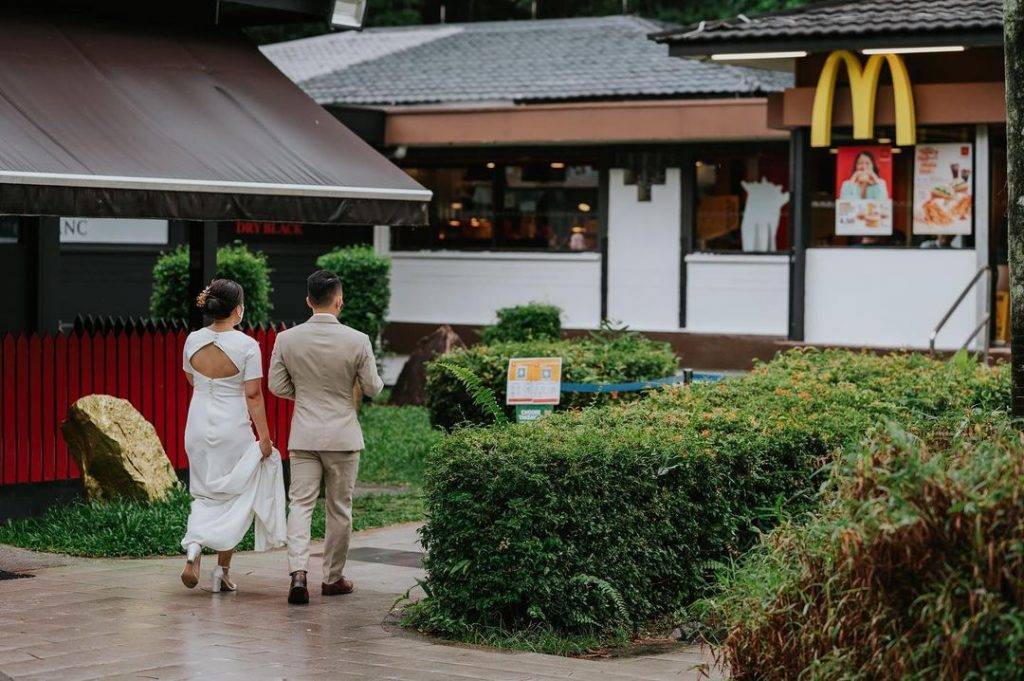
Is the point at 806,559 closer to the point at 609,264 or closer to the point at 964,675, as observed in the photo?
the point at 964,675

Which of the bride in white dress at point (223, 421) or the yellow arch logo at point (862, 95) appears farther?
the yellow arch logo at point (862, 95)

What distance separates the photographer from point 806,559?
5781 mm

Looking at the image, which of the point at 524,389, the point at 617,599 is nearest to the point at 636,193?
the point at 524,389

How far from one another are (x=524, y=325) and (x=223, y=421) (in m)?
11.4

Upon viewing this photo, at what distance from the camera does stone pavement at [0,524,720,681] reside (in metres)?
6.87

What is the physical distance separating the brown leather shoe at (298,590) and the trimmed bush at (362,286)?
34.1ft

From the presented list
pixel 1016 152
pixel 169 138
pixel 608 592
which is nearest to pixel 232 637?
pixel 608 592

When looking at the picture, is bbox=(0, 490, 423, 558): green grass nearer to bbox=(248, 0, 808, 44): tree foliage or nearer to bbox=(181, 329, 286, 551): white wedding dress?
bbox=(181, 329, 286, 551): white wedding dress

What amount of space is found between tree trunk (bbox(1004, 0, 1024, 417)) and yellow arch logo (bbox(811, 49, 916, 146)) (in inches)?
467

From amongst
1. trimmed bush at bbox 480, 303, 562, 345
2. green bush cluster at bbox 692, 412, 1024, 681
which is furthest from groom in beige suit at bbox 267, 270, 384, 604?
trimmed bush at bbox 480, 303, 562, 345

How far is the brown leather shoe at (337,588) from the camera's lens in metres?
8.69

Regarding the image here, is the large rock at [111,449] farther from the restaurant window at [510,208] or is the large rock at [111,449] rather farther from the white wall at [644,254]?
the restaurant window at [510,208]

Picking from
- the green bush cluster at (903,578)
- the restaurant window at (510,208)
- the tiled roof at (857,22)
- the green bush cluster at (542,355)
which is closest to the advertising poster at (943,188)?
the tiled roof at (857,22)

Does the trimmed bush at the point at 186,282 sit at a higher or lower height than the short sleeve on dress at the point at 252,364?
higher
